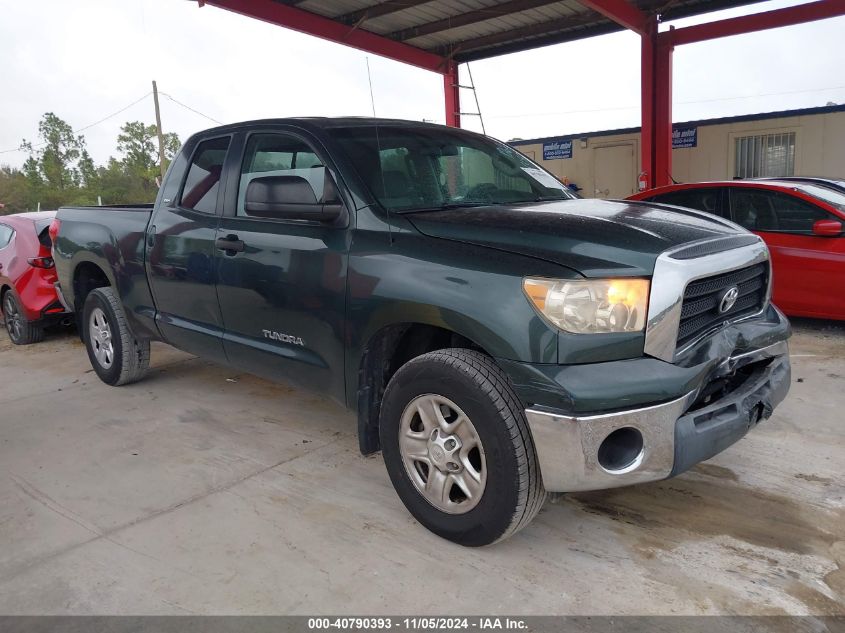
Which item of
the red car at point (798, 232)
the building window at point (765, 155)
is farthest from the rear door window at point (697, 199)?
the building window at point (765, 155)

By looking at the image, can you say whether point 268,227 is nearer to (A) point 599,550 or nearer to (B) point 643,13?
(A) point 599,550

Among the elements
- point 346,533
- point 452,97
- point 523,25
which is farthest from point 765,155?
point 346,533

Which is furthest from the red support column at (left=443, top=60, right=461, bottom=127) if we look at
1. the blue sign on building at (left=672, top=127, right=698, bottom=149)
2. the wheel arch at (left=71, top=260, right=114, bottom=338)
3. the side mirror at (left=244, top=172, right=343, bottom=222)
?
the side mirror at (left=244, top=172, right=343, bottom=222)

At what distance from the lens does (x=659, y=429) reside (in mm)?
2402

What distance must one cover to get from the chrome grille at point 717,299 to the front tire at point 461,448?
741 millimetres

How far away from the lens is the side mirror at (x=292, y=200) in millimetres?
3115

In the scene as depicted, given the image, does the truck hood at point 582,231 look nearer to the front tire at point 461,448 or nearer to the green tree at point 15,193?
the front tire at point 461,448

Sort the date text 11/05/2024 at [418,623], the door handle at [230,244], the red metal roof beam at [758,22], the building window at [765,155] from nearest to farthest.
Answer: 1. the date text 11/05/2024 at [418,623]
2. the door handle at [230,244]
3. the red metal roof beam at [758,22]
4. the building window at [765,155]

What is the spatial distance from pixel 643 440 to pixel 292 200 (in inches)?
72.4

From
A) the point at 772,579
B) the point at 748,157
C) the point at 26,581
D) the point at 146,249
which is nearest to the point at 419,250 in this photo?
the point at 772,579

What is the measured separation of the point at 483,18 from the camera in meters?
11.8

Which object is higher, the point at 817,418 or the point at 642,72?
the point at 642,72

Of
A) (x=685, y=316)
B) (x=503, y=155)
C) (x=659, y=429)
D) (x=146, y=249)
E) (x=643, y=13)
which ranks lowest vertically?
(x=659, y=429)

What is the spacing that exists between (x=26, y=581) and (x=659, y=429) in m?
2.53
